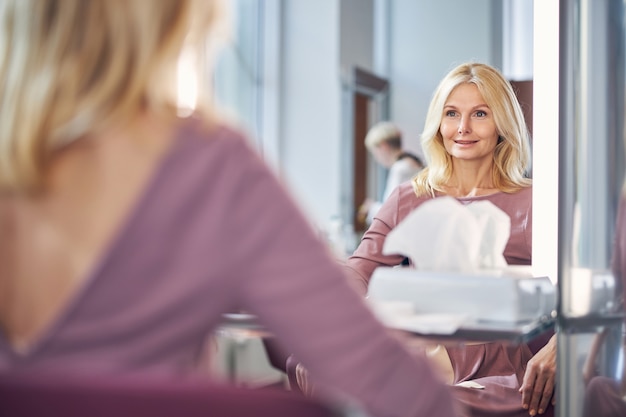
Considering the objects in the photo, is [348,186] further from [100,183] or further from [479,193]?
[100,183]

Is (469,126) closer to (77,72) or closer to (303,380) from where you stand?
(303,380)

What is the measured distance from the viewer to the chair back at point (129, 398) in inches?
25.4

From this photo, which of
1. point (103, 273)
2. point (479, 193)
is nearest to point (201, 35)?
point (103, 273)

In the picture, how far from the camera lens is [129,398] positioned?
2.12 ft

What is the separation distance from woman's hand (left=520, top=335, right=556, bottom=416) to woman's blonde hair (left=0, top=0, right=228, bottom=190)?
1124mm

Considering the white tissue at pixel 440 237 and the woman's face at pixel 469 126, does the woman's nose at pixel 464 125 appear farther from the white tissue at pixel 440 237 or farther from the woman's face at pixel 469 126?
the white tissue at pixel 440 237

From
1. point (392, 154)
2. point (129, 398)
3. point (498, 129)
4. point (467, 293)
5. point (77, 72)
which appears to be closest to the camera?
point (129, 398)

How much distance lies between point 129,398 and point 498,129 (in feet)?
5.17

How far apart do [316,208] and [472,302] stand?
546cm

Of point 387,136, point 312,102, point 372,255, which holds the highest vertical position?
point 312,102

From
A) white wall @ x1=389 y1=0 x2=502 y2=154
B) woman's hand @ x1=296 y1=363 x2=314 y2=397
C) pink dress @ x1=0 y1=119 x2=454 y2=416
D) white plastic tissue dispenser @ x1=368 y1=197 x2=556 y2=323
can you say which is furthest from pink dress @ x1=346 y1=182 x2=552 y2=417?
white wall @ x1=389 y1=0 x2=502 y2=154

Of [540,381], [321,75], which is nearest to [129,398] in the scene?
[540,381]

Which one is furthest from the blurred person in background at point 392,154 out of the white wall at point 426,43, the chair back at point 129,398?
the chair back at point 129,398

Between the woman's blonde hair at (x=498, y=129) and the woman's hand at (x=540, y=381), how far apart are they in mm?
506
